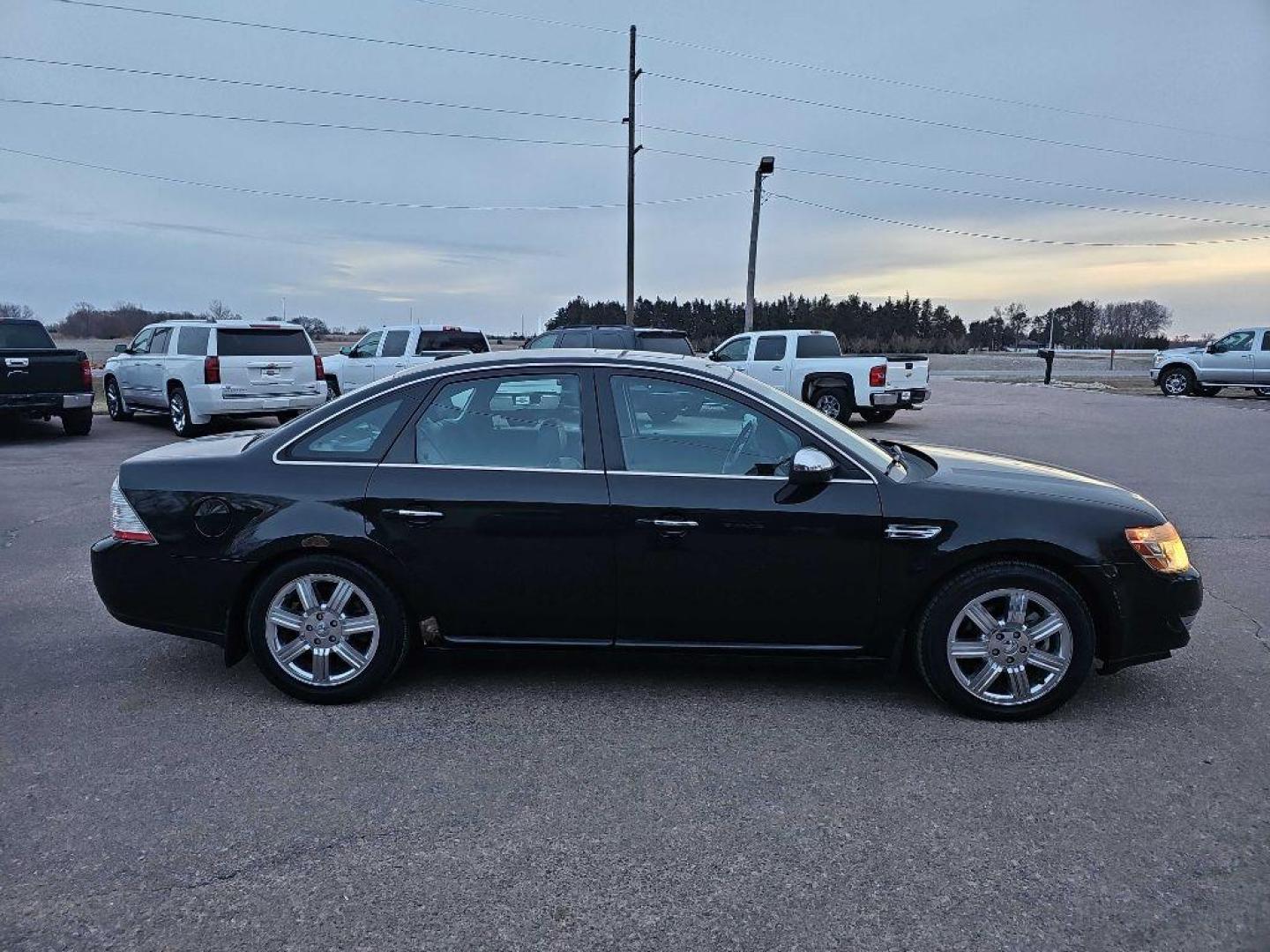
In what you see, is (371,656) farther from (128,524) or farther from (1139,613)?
(1139,613)

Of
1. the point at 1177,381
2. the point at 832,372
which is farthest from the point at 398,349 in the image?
the point at 1177,381

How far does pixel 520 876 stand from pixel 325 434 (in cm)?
235

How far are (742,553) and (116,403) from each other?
56.7 ft

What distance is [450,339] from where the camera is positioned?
17750 mm

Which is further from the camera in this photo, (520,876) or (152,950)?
(520,876)

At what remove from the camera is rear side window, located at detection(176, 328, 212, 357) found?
48.5 feet

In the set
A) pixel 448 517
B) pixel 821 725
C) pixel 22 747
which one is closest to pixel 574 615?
pixel 448 517

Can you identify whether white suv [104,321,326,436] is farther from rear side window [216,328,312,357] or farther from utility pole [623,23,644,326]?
utility pole [623,23,644,326]

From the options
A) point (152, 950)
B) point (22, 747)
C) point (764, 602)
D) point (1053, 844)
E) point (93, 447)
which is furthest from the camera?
point (93, 447)

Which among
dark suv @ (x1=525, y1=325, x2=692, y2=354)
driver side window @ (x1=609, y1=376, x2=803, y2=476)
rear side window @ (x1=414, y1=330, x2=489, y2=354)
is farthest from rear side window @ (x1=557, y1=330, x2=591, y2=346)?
driver side window @ (x1=609, y1=376, x2=803, y2=476)

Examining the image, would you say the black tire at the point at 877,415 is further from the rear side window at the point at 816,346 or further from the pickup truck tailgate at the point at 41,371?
the pickup truck tailgate at the point at 41,371

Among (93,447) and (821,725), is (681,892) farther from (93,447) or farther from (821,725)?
(93,447)

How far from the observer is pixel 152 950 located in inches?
102

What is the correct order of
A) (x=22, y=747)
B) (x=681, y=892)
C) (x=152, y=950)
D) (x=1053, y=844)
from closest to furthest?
(x=152, y=950) < (x=681, y=892) < (x=1053, y=844) < (x=22, y=747)
